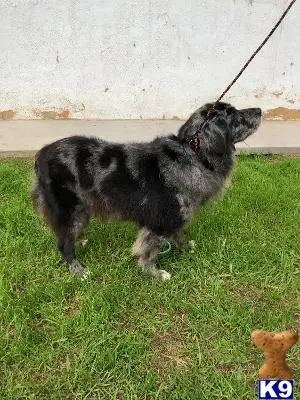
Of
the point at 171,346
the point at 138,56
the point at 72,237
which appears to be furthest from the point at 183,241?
the point at 138,56

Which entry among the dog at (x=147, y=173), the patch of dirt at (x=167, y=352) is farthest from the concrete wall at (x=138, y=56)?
the patch of dirt at (x=167, y=352)

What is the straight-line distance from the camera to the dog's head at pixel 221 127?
10.5ft

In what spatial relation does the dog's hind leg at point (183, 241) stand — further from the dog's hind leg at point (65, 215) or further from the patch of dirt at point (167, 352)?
the patch of dirt at point (167, 352)

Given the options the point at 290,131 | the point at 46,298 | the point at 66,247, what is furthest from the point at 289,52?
the point at 46,298

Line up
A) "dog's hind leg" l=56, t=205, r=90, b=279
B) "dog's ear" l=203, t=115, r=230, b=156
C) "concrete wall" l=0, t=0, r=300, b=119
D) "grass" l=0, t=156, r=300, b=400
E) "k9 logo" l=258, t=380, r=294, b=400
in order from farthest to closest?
1. "concrete wall" l=0, t=0, r=300, b=119
2. "dog's hind leg" l=56, t=205, r=90, b=279
3. "dog's ear" l=203, t=115, r=230, b=156
4. "grass" l=0, t=156, r=300, b=400
5. "k9 logo" l=258, t=380, r=294, b=400

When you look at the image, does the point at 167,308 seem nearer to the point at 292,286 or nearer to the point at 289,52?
the point at 292,286

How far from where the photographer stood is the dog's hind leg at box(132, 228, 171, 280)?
3.48 meters

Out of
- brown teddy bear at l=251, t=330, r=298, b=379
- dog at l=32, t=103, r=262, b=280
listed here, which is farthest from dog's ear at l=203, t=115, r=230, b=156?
brown teddy bear at l=251, t=330, r=298, b=379

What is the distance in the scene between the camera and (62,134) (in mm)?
6281

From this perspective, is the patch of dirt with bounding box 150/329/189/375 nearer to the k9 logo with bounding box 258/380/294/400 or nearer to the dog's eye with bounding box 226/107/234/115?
the k9 logo with bounding box 258/380/294/400

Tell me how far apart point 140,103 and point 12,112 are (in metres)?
2.06

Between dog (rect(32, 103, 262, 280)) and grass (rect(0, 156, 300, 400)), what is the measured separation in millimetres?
494

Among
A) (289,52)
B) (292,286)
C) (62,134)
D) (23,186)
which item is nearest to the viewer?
(292,286)

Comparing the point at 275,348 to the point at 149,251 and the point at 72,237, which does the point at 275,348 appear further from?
the point at 72,237
